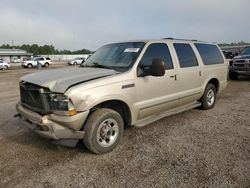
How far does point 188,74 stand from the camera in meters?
5.31

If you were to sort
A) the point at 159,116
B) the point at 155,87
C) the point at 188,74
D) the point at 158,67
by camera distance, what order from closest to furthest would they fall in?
the point at 158,67, the point at 155,87, the point at 159,116, the point at 188,74

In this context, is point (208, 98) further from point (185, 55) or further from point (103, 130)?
point (103, 130)

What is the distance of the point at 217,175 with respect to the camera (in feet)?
10.3

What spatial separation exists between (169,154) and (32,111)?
231 cm

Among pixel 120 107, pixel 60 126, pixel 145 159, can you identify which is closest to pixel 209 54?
pixel 120 107

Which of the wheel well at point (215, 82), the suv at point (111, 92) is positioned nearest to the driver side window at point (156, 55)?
the suv at point (111, 92)

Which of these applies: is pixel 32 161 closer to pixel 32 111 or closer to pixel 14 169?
pixel 14 169

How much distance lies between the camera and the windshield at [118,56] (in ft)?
14.2

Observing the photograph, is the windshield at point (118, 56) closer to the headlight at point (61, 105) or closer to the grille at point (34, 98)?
the headlight at point (61, 105)

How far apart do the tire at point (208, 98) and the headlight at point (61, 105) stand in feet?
12.7

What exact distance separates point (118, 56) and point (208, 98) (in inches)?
120

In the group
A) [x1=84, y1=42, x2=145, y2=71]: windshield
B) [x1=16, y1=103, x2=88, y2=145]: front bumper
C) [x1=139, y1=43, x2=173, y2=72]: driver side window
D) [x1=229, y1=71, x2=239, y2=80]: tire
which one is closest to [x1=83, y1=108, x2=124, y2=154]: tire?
[x1=16, y1=103, x2=88, y2=145]: front bumper

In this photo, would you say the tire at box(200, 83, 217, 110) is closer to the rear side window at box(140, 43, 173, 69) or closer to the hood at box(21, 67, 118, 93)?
the rear side window at box(140, 43, 173, 69)

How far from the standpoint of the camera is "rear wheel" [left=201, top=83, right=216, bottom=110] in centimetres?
615
